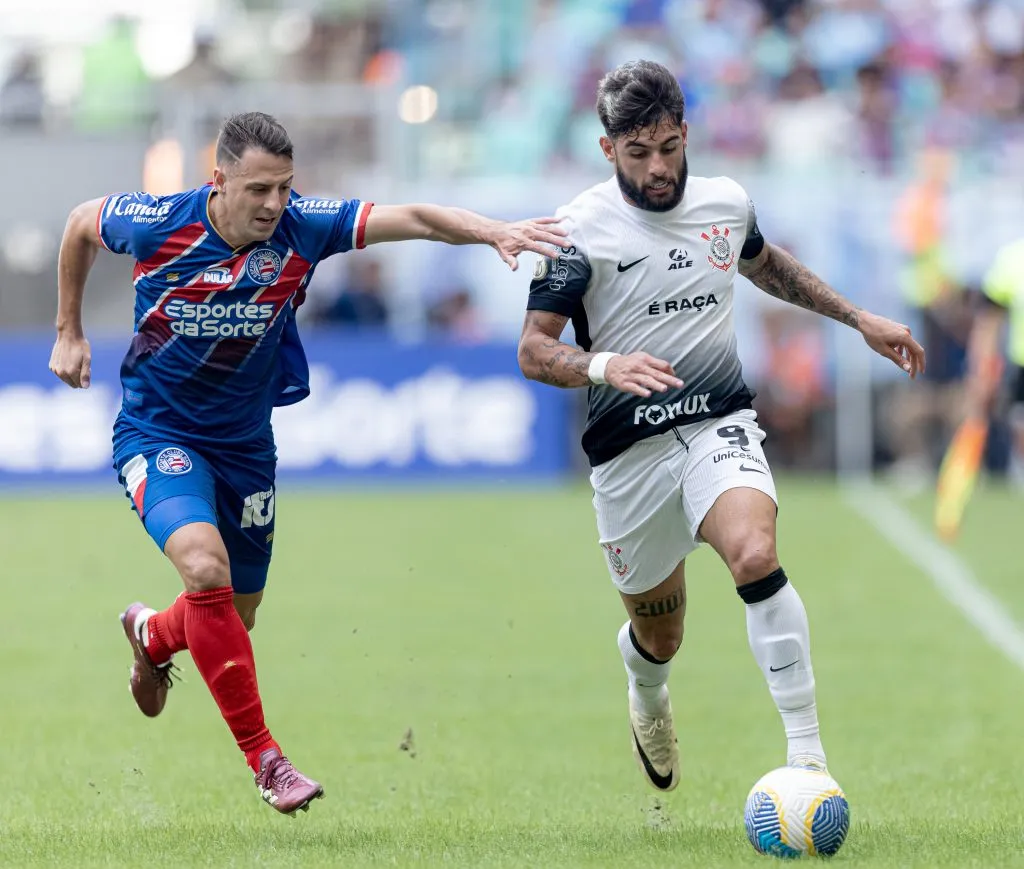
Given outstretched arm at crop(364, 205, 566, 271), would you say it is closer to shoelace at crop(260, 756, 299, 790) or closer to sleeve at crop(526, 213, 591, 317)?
sleeve at crop(526, 213, 591, 317)

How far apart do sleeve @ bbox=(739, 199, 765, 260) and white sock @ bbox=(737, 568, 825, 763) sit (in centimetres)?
131

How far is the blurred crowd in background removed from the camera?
69.2 feet

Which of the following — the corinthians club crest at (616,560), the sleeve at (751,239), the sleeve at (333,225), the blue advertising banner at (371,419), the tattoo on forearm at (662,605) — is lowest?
the blue advertising banner at (371,419)

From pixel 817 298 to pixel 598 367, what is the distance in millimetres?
1199

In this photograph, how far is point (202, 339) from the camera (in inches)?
268

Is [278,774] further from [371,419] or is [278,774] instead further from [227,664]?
[371,419]

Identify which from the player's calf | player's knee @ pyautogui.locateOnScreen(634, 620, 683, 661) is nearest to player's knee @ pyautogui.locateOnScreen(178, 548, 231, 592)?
the player's calf

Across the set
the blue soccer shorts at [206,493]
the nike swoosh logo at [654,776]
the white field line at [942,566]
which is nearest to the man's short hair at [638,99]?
the blue soccer shorts at [206,493]

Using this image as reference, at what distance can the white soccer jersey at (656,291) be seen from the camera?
668cm

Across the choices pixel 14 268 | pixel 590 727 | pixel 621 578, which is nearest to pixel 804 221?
pixel 14 268

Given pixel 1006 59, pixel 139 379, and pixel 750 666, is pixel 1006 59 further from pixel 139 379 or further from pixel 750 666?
pixel 139 379

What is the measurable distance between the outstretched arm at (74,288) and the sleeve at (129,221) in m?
0.04

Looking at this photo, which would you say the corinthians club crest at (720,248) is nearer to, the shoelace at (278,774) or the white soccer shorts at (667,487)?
the white soccer shorts at (667,487)

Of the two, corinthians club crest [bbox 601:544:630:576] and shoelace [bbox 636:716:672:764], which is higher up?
corinthians club crest [bbox 601:544:630:576]
